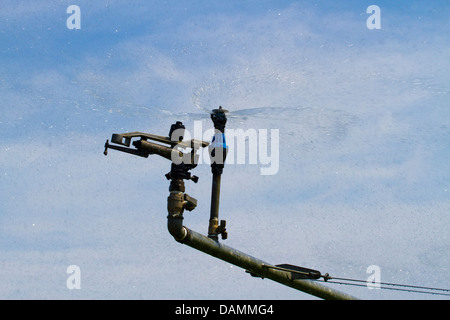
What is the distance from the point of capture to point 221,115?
13242 millimetres

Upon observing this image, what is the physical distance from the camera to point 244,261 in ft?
42.9

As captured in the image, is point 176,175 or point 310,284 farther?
point 310,284

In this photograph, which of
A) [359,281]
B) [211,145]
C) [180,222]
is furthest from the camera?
[359,281]

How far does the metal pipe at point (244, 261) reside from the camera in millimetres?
11977

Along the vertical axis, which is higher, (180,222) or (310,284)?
(180,222)

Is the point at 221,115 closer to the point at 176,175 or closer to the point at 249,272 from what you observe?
the point at 176,175

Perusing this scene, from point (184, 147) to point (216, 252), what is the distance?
7.37 feet

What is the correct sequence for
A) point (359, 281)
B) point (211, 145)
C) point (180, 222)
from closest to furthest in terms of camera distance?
point (180, 222) → point (211, 145) → point (359, 281)

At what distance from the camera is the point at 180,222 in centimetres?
1202

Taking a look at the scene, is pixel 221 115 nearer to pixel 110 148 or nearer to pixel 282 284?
pixel 110 148

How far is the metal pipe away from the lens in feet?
39.3
